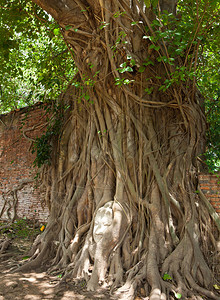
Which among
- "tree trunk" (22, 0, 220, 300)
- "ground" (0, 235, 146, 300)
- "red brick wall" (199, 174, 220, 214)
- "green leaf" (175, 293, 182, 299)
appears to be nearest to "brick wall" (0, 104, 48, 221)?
"tree trunk" (22, 0, 220, 300)

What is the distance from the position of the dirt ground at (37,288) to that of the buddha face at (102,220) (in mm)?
620

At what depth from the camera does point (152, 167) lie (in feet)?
Answer: 13.1

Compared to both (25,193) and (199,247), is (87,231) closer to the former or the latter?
(199,247)

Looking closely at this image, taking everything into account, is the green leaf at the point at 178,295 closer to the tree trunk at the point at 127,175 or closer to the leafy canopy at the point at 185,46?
the tree trunk at the point at 127,175

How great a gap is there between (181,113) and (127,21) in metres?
1.63

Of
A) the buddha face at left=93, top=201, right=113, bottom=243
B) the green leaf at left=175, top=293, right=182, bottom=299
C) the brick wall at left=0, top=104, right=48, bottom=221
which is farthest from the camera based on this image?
the brick wall at left=0, top=104, right=48, bottom=221

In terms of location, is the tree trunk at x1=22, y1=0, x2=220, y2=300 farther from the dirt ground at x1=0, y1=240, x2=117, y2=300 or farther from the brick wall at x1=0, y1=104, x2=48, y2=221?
the brick wall at x1=0, y1=104, x2=48, y2=221

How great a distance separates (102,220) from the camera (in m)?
3.77

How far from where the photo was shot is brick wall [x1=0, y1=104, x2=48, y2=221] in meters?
6.57

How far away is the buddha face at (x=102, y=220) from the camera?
12.1 ft

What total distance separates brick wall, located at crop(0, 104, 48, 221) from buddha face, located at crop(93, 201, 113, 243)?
2776mm

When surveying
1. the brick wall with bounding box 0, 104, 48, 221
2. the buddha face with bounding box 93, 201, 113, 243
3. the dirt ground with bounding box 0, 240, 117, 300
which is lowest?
the dirt ground with bounding box 0, 240, 117, 300

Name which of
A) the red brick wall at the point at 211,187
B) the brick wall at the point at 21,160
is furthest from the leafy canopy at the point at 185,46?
the brick wall at the point at 21,160

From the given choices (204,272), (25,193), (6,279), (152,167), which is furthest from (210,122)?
(25,193)
